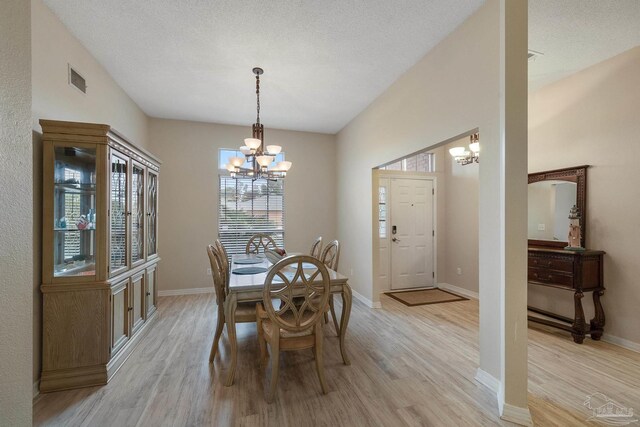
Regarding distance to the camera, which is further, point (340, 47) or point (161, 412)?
point (340, 47)

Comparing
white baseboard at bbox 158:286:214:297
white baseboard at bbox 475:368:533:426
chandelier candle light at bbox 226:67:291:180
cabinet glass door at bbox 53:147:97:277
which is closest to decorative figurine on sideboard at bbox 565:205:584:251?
white baseboard at bbox 475:368:533:426

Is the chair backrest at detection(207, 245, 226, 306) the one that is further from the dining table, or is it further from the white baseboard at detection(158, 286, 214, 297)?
the white baseboard at detection(158, 286, 214, 297)

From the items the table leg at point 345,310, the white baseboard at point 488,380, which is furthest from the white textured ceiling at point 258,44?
the white baseboard at point 488,380

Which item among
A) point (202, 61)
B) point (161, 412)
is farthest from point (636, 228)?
point (202, 61)

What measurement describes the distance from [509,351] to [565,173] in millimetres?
2693

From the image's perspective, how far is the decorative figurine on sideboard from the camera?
313 centimetres

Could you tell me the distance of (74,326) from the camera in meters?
2.19

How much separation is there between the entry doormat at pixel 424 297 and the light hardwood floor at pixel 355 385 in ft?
3.74

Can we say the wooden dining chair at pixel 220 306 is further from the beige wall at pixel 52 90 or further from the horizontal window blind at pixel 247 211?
the horizontal window blind at pixel 247 211

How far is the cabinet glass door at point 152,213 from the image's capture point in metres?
3.47

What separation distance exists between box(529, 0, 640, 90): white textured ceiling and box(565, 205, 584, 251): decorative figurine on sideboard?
1632 mm

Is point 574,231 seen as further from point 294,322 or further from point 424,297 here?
point 294,322

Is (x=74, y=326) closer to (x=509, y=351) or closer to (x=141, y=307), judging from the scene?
(x=141, y=307)

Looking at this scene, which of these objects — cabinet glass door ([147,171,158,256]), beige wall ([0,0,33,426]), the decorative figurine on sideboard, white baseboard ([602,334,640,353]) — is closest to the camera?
beige wall ([0,0,33,426])
